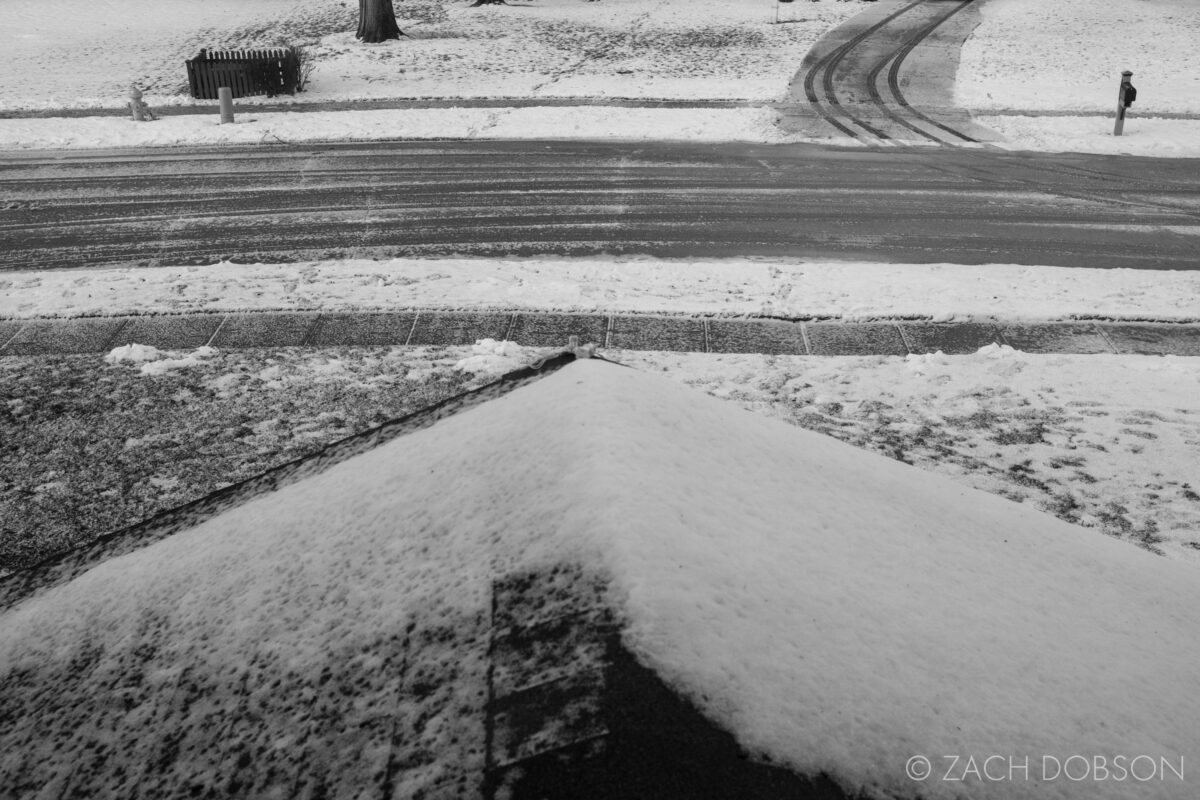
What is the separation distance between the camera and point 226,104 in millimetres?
18031

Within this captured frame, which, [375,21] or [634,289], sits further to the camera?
[375,21]

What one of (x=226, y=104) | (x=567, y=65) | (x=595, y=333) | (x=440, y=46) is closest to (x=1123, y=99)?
(x=567, y=65)

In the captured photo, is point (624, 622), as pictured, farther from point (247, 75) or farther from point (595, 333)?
point (247, 75)

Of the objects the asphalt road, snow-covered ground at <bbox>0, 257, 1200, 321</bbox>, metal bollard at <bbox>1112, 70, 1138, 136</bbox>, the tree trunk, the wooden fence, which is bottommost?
snow-covered ground at <bbox>0, 257, 1200, 321</bbox>

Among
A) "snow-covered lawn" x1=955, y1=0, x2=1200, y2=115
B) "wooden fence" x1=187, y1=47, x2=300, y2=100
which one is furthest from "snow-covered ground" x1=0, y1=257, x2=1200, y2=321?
"wooden fence" x1=187, y1=47, x2=300, y2=100

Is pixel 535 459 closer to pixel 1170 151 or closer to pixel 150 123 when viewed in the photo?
pixel 1170 151

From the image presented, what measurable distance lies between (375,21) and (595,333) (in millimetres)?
20772

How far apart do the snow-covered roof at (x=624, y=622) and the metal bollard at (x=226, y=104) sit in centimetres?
1743

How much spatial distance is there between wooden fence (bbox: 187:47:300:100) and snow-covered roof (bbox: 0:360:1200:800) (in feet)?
68.3

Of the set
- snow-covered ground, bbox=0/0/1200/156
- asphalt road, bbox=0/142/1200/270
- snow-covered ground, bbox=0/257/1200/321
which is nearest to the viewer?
snow-covered ground, bbox=0/257/1200/321

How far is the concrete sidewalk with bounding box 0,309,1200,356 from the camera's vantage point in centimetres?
828

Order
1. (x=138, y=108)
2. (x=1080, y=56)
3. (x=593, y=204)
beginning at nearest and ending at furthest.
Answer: (x=593, y=204)
(x=138, y=108)
(x=1080, y=56)

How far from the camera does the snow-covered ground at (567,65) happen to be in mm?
17391

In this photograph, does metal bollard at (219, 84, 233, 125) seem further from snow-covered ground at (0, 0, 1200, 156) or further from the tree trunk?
the tree trunk
